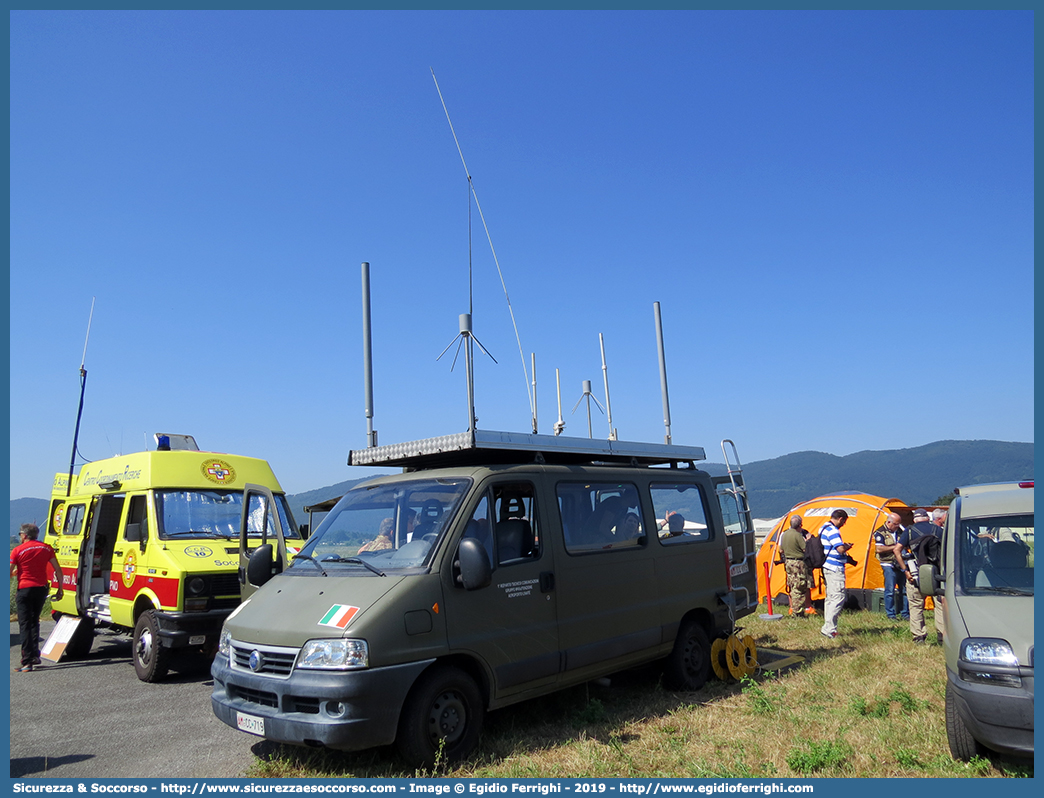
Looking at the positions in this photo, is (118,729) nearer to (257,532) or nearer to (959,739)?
(257,532)

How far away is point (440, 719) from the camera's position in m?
5.48

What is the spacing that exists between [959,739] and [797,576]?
7781mm

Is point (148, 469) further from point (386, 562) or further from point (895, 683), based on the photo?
point (895, 683)

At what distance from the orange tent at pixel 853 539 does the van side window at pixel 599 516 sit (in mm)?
6919

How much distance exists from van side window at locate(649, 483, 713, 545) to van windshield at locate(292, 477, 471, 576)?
2669 millimetres

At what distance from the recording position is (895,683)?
754cm

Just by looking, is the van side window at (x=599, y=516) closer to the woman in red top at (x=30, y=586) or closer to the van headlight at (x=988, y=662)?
the van headlight at (x=988, y=662)

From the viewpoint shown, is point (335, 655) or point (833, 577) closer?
point (335, 655)

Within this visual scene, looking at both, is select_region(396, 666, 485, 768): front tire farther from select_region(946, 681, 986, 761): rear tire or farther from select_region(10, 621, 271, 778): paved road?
select_region(946, 681, 986, 761): rear tire

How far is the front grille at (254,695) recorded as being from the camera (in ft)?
17.6

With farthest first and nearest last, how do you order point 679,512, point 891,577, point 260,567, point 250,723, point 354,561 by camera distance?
point 891,577, point 679,512, point 260,567, point 354,561, point 250,723

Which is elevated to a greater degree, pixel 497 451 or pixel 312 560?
pixel 497 451

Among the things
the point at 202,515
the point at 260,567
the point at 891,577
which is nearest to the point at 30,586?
the point at 202,515

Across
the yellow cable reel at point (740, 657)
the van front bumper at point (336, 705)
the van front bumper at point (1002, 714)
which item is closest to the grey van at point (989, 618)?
the van front bumper at point (1002, 714)
